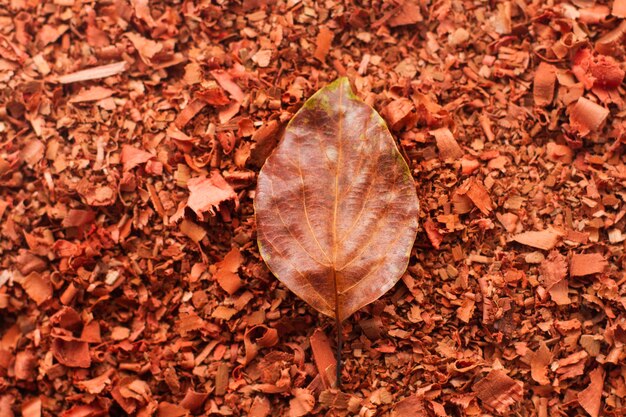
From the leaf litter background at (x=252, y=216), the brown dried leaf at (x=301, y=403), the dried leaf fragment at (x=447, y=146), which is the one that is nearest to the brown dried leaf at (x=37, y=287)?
the leaf litter background at (x=252, y=216)

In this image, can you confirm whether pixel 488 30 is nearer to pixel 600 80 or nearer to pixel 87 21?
pixel 600 80


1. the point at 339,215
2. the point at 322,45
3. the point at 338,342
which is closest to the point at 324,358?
the point at 338,342

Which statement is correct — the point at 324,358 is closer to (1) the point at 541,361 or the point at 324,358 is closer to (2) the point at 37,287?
(1) the point at 541,361

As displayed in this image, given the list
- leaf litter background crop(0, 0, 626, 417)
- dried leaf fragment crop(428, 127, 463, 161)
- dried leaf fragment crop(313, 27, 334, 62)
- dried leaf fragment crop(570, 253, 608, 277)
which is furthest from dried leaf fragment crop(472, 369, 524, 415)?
dried leaf fragment crop(313, 27, 334, 62)

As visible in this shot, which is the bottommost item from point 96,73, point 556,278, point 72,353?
point 72,353

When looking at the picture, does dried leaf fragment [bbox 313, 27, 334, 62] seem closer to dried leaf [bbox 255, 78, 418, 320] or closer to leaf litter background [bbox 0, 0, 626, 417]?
leaf litter background [bbox 0, 0, 626, 417]
